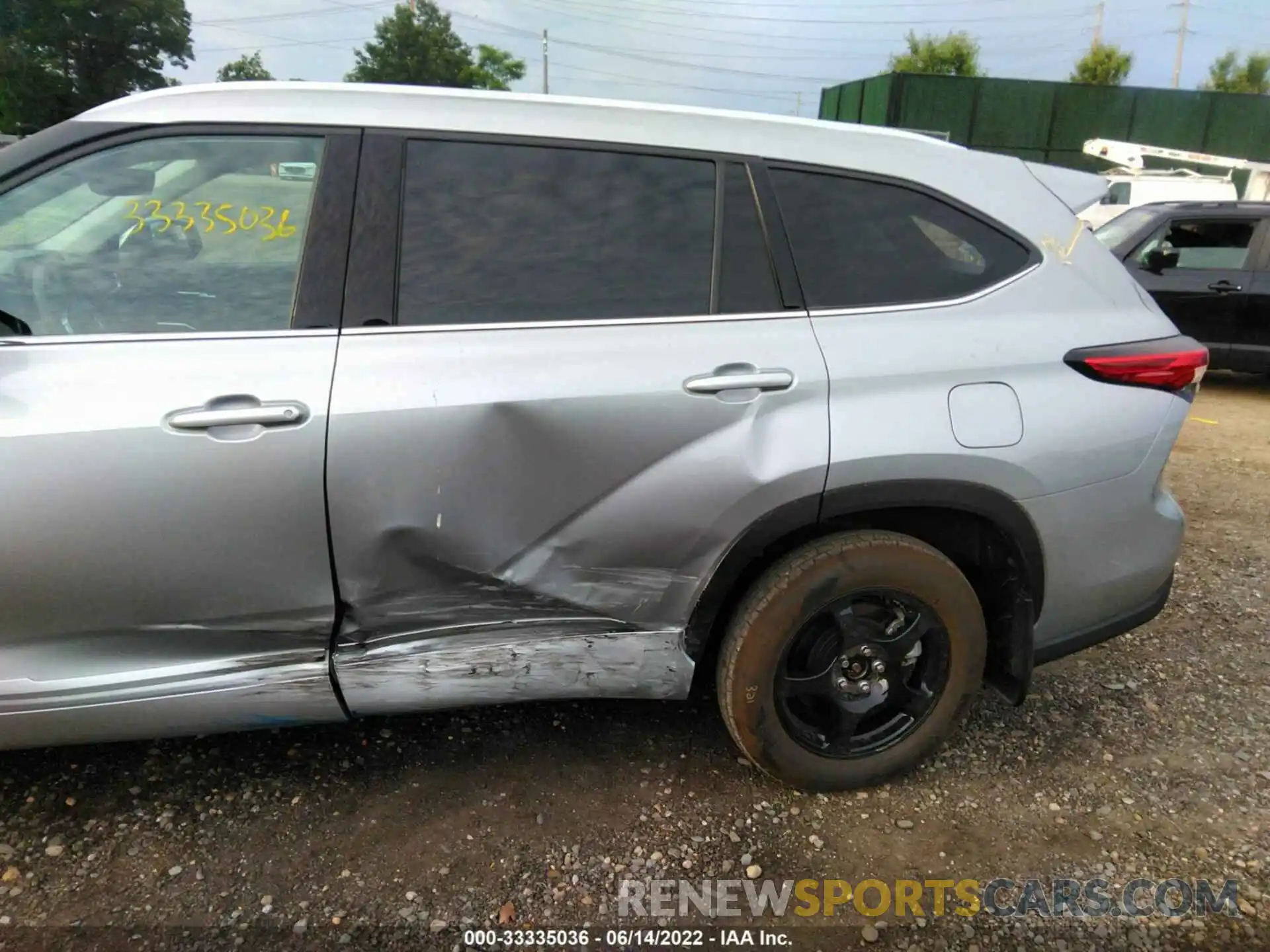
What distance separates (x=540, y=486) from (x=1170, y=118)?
27.6 meters

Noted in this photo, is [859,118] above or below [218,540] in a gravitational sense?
above

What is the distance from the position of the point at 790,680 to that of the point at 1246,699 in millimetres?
1849

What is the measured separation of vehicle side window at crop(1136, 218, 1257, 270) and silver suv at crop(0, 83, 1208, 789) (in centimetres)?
604

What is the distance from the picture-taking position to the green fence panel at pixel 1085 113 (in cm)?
2233

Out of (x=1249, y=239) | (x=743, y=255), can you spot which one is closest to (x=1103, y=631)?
(x=743, y=255)

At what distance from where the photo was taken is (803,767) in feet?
7.62

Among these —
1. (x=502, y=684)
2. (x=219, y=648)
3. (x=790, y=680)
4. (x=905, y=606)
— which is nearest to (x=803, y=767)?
(x=790, y=680)

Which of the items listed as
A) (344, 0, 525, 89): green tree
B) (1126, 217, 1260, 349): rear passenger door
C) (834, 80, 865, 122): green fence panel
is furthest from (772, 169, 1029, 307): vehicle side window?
(344, 0, 525, 89): green tree

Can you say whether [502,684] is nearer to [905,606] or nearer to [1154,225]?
[905,606]

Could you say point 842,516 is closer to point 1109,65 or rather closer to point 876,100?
point 876,100

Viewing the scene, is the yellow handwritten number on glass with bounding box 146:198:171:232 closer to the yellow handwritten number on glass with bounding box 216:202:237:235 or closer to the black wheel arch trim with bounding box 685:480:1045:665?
the yellow handwritten number on glass with bounding box 216:202:237:235

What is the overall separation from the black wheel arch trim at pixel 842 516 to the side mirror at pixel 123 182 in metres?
1.64

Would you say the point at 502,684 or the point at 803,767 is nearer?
the point at 502,684

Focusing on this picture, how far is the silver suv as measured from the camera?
1.86 metres
